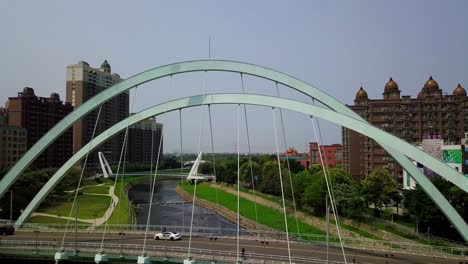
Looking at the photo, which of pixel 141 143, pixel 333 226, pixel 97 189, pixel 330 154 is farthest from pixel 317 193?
pixel 141 143

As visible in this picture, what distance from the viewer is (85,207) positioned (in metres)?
54.9

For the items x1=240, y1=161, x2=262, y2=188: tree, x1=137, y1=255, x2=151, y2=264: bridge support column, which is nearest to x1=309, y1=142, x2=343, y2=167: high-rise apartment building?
x1=240, y1=161, x2=262, y2=188: tree

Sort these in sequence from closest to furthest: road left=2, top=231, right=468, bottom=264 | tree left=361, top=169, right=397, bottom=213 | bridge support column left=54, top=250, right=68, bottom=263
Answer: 1. bridge support column left=54, top=250, right=68, bottom=263
2. road left=2, top=231, right=468, bottom=264
3. tree left=361, top=169, right=397, bottom=213

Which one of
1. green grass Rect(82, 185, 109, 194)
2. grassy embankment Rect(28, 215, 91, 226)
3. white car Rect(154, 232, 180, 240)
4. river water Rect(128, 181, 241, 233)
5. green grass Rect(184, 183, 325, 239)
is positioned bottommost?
river water Rect(128, 181, 241, 233)

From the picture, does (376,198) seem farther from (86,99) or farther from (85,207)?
(86,99)

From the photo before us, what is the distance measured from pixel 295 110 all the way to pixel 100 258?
13.1 m

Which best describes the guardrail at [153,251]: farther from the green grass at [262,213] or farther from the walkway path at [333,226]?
the walkway path at [333,226]

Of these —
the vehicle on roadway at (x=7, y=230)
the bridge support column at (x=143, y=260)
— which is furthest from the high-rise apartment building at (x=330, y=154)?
the bridge support column at (x=143, y=260)

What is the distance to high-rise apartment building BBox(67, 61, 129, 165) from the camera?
304 feet

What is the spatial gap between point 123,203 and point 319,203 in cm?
3228

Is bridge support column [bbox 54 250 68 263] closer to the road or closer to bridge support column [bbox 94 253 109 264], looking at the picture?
bridge support column [bbox 94 253 109 264]

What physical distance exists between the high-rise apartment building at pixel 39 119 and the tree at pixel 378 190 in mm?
61904

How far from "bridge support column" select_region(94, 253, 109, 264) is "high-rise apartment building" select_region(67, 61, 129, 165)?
70.5 metres

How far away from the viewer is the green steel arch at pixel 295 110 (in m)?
19.3
